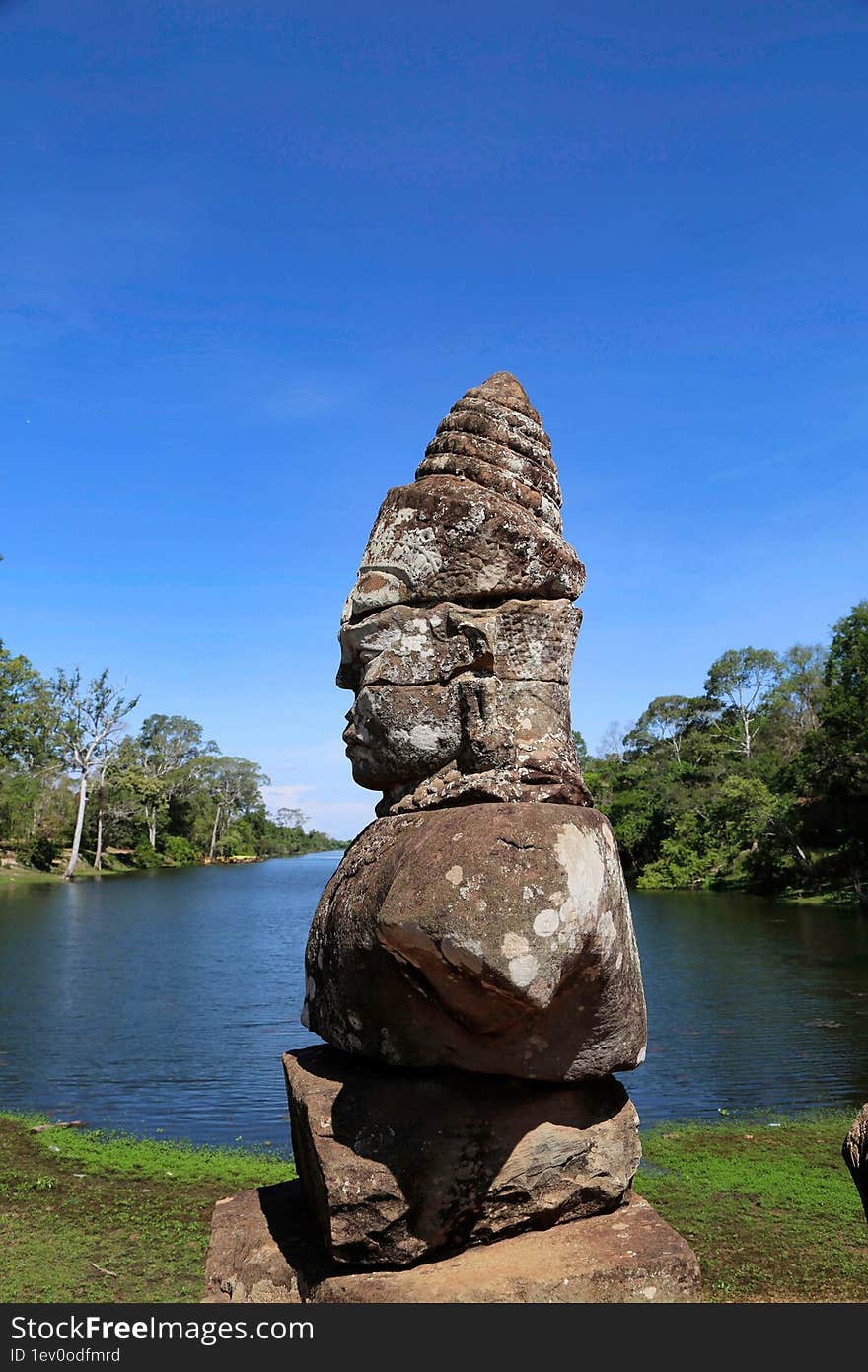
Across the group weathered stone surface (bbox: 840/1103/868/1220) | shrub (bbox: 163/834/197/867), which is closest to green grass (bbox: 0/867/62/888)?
shrub (bbox: 163/834/197/867)

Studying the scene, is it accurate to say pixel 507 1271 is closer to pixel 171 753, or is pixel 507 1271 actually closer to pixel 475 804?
pixel 475 804

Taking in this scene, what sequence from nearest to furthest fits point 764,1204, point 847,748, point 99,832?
point 764,1204 < point 847,748 < point 99,832

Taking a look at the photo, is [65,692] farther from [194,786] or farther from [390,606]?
[390,606]

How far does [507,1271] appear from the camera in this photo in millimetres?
3209

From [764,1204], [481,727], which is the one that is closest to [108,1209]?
[764,1204]

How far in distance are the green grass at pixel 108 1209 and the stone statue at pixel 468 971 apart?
2.61m

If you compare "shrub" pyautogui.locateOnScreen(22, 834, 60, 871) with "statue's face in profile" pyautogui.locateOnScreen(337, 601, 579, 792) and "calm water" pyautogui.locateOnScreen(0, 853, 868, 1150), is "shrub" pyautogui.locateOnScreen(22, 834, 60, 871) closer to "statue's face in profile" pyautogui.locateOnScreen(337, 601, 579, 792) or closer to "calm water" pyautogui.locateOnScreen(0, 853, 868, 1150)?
"calm water" pyautogui.locateOnScreen(0, 853, 868, 1150)

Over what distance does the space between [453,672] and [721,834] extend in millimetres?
44858

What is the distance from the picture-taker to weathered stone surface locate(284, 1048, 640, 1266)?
3.25 meters

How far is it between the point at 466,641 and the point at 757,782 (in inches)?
1583

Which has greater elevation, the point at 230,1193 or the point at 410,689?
the point at 410,689

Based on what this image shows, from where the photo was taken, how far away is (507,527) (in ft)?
12.7

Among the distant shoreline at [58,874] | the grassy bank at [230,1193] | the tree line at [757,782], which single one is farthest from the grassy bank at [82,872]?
the grassy bank at [230,1193]

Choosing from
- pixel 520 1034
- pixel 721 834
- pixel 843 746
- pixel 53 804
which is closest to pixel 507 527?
pixel 520 1034
